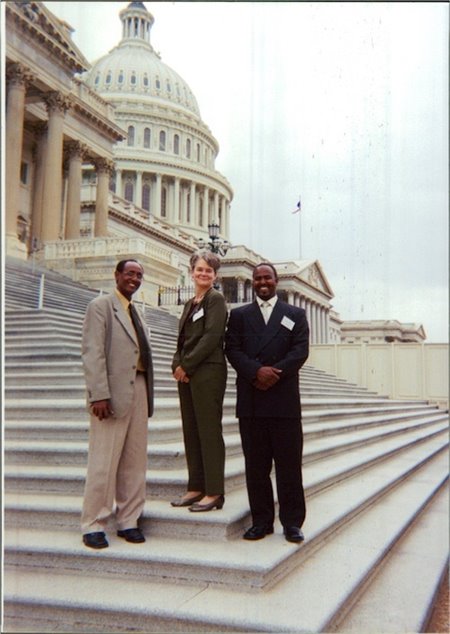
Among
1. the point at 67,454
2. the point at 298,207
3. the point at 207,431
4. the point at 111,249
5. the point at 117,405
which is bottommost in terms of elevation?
the point at 67,454

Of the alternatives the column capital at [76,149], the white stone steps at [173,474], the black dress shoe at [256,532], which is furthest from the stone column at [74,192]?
the black dress shoe at [256,532]

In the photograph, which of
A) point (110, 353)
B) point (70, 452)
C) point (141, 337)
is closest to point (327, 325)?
point (141, 337)

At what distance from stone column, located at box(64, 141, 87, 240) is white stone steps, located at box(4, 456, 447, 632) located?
7.08ft

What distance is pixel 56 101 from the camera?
4.60 meters

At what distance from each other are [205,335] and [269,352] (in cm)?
43

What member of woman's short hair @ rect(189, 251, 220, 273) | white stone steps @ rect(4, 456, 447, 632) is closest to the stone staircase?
white stone steps @ rect(4, 456, 447, 632)

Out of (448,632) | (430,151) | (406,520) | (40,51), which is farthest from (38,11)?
(406,520)

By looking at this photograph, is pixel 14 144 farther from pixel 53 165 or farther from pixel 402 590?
pixel 402 590

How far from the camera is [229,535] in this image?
3385mm

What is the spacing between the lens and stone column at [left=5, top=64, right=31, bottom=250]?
3.41 metres

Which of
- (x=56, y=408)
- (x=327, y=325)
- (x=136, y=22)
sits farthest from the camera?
(x=56, y=408)

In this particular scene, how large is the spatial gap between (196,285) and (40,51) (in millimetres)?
1659

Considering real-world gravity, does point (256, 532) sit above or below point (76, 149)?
below

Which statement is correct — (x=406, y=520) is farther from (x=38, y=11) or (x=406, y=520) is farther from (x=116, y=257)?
(x=38, y=11)
